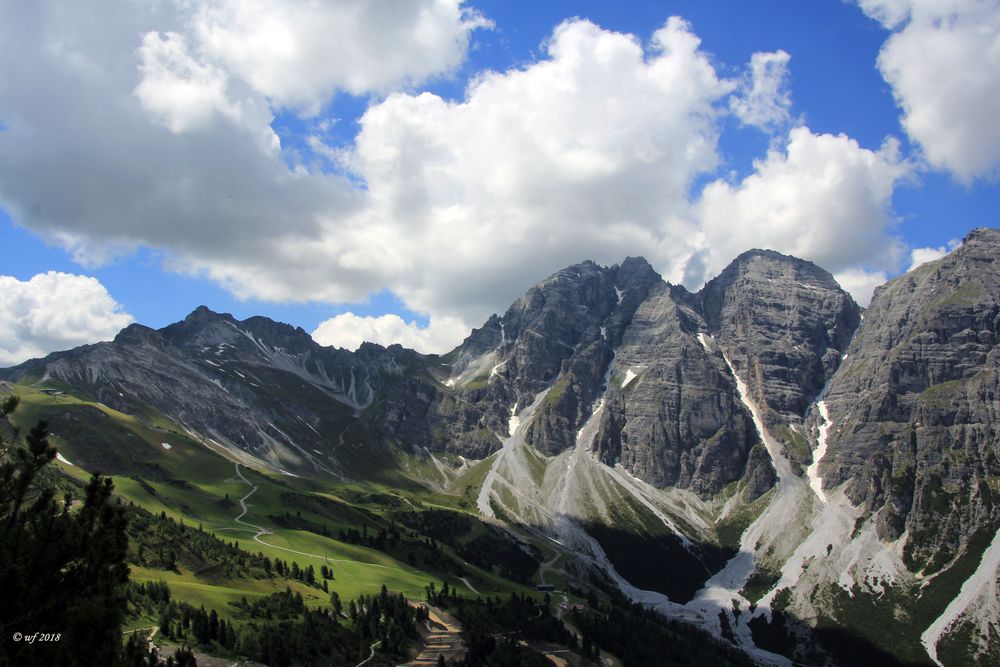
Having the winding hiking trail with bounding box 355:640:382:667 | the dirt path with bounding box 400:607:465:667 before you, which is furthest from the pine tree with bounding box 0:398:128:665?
the dirt path with bounding box 400:607:465:667

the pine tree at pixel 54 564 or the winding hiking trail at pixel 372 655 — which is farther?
the winding hiking trail at pixel 372 655

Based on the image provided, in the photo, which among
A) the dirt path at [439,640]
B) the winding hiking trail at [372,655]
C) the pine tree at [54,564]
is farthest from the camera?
the dirt path at [439,640]

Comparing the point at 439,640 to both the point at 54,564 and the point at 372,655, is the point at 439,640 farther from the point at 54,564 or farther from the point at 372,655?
the point at 54,564

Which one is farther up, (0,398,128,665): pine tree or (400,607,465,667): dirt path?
(0,398,128,665): pine tree

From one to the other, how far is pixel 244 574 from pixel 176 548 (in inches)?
646

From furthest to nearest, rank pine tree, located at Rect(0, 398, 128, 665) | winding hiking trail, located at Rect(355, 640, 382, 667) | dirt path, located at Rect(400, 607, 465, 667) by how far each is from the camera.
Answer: dirt path, located at Rect(400, 607, 465, 667)
winding hiking trail, located at Rect(355, 640, 382, 667)
pine tree, located at Rect(0, 398, 128, 665)

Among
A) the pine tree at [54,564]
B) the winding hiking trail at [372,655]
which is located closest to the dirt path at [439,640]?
the winding hiking trail at [372,655]

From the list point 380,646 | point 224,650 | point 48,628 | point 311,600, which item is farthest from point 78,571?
point 311,600

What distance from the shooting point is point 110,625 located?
93.7 ft

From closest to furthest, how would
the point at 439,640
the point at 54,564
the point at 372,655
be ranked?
1. the point at 54,564
2. the point at 372,655
3. the point at 439,640

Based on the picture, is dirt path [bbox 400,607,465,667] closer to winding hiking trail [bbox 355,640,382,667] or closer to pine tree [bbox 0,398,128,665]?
winding hiking trail [bbox 355,640,382,667]

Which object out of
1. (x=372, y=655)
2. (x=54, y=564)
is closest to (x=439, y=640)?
(x=372, y=655)

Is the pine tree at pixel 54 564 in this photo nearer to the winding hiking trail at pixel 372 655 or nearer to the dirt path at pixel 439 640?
the winding hiking trail at pixel 372 655

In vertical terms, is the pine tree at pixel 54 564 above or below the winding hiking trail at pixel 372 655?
above
